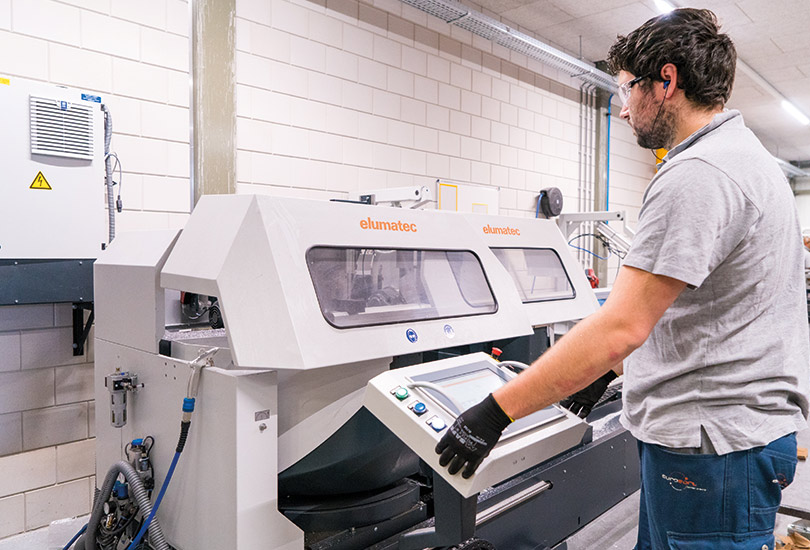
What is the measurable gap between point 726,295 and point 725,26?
4.70 meters

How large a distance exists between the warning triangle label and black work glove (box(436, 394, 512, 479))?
195cm

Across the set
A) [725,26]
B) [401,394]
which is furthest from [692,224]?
[725,26]

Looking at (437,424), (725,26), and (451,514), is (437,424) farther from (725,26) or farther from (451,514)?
(725,26)

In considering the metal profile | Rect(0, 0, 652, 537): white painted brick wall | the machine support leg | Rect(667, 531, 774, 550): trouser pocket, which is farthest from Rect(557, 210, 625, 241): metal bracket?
the machine support leg

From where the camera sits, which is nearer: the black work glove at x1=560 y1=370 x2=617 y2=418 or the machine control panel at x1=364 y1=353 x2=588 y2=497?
the machine control panel at x1=364 y1=353 x2=588 y2=497

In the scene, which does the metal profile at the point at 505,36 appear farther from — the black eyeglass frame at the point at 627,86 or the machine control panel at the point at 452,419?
the machine control panel at the point at 452,419

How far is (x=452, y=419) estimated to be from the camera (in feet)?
3.60

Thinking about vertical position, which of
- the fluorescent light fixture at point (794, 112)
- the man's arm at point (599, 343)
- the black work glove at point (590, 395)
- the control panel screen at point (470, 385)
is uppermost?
the fluorescent light fixture at point (794, 112)

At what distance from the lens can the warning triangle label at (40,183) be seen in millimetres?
2154

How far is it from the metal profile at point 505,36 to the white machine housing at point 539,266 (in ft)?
7.26

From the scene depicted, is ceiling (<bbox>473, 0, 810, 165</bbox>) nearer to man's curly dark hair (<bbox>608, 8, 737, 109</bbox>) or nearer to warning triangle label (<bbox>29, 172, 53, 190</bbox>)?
man's curly dark hair (<bbox>608, 8, 737, 109</bbox>)

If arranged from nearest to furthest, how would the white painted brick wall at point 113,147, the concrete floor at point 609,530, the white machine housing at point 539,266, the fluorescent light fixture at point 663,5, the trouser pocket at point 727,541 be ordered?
1. the trouser pocket at point 727,541
2. the white machine housing at point 539,266
3. the concrete floor at point 609,530
4. the white painted brick wall at point 113,147
5. the fluorescent light fixture at point 663,5

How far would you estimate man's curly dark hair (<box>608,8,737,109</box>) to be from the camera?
1.16m

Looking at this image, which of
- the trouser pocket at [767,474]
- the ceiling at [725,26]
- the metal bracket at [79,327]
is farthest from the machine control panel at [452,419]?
the ceiling at [725,26]
